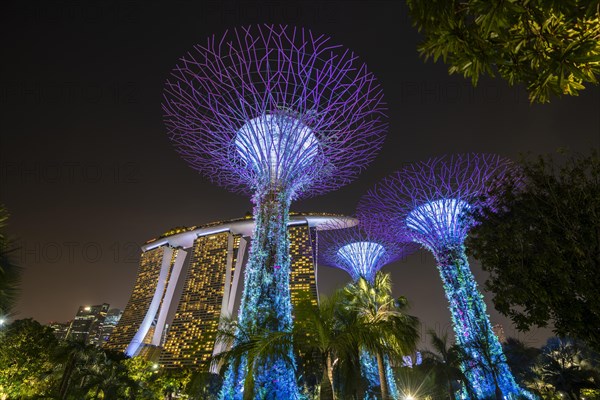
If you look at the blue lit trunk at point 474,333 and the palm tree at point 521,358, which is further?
the palm tree at point 521,358

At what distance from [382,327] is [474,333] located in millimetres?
11770

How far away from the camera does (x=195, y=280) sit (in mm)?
99750

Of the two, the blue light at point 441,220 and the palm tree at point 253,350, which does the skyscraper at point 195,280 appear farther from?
the palm tree at point 253,350

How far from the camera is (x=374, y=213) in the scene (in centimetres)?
2523

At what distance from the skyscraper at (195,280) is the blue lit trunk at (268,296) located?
66.1 meters

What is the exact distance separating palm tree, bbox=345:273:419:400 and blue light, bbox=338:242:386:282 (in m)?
7.21

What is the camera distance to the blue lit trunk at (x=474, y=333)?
18469 mm

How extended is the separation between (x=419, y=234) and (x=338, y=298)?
14.5 metres

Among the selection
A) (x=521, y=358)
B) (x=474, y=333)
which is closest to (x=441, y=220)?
(x=474, y=333)

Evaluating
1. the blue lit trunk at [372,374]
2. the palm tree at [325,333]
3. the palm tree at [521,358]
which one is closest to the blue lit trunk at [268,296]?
the palm tree at [325,333]

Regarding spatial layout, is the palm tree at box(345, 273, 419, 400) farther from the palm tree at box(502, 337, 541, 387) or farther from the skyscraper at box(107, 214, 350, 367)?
the skyscraper at box(107, 214, 350, 367)

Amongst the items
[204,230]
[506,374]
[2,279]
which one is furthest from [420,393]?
[204,230]

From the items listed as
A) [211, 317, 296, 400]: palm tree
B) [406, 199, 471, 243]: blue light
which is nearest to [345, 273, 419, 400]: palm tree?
[211, 317, 296, 400]: palm tree

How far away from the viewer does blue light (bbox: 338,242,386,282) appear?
2916 cm
